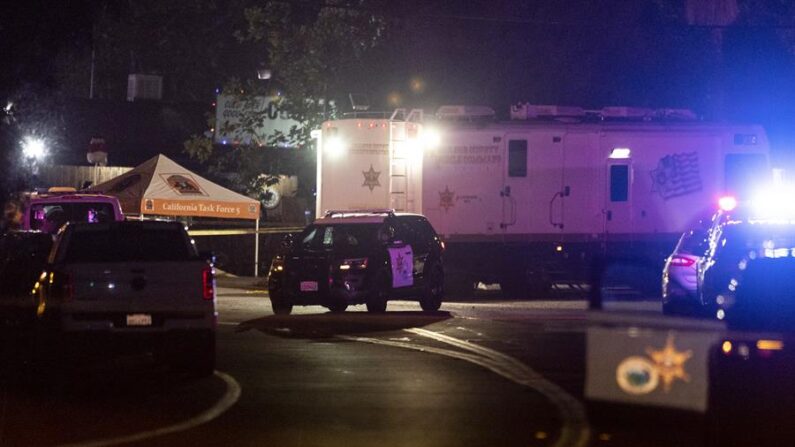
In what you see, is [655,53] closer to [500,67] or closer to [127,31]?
[500,67]

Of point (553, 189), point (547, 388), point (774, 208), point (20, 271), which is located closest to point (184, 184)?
point (553, 189)

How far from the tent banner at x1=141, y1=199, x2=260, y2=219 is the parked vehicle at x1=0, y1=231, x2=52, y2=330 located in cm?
989

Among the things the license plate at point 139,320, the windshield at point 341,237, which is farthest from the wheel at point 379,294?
the license plate at point 139,320

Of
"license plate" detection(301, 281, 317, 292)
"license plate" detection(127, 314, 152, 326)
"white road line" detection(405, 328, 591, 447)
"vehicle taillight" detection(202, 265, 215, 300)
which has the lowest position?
"white road line" detection(405, 328, 591, 447)

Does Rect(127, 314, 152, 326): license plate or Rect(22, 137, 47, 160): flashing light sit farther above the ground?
Rect(22, 137, 47, 160): flashing light

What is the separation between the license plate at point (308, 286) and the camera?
2269cm

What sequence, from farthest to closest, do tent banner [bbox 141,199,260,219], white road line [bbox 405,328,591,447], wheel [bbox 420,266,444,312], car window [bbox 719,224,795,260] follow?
tent banner [bbox 141,199,260,219] → wheel [bbox 420,266,444,312] → car window [bbox 719,224,795,260] → white road line [bbox 405,328,591,447]

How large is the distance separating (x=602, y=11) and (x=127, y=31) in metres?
37.5

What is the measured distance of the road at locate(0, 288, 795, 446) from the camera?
10781 mm

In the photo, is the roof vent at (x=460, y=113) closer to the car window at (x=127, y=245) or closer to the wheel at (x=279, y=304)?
the wheel at (x=279, y=304)

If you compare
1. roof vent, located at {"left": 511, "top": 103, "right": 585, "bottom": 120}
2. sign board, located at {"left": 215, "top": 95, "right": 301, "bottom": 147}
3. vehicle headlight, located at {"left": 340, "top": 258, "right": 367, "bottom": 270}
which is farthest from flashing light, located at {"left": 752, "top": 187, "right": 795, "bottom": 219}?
sign board, located at {"left": 215, "top": 95, "right": 301, "bottom": 147}

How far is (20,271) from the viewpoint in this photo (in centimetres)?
2150

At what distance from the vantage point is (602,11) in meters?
39.6

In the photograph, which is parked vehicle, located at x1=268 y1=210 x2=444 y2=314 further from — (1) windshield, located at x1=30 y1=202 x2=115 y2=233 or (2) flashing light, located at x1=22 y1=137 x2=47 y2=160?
(2) flashing light, located at x1=22 y1=137 x2=47 y2=160
